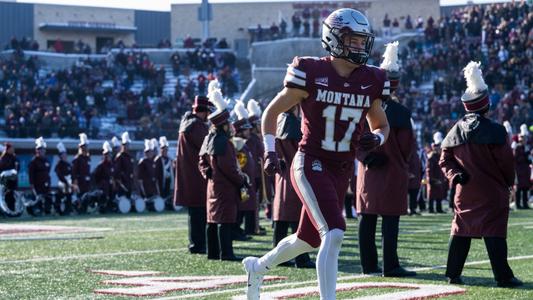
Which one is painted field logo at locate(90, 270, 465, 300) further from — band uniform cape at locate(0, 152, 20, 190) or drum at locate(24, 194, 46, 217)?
drum at locate(24, 194, 46, 217)

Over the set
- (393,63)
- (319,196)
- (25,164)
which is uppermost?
(393,63)

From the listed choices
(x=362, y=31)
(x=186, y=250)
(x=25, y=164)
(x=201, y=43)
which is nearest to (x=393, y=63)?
(x=362, y=31)

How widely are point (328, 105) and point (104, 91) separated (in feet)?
121

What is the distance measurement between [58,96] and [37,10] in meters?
17.2

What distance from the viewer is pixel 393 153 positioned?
10.2m

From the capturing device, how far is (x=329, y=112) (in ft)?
24.3

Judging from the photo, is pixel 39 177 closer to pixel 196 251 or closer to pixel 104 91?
pixel 196 251

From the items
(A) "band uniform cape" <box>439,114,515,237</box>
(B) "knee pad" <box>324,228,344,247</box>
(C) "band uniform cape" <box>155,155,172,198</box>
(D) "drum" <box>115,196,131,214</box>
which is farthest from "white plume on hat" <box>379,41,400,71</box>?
(C) "band uniform cape" <box>155,155,172,198</box>

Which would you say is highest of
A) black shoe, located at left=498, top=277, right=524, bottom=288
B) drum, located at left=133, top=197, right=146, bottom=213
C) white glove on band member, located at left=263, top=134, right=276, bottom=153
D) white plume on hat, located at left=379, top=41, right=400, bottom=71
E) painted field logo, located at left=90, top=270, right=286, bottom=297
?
white plume on hat, located at left=379, top=41, right=400, bottom=71

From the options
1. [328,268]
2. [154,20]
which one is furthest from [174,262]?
[154,20]

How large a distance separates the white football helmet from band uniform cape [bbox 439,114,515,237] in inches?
86.6

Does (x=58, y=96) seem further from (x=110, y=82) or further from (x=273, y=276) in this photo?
(x=273, y=276)

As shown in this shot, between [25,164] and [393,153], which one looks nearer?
[393,153]

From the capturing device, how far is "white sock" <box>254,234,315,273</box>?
292 inches
